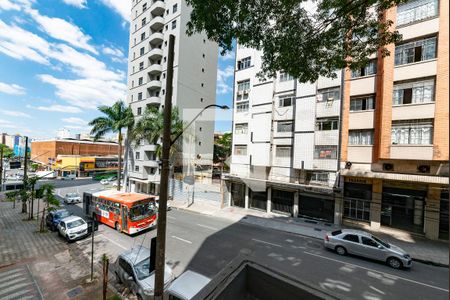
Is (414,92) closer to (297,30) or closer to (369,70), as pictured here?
(369,70)

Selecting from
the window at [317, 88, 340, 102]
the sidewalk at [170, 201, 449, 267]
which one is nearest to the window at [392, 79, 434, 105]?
the window at [317, 88, 340, 102]

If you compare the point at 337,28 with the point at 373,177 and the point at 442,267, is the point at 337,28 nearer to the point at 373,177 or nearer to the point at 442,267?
the point at 373,177

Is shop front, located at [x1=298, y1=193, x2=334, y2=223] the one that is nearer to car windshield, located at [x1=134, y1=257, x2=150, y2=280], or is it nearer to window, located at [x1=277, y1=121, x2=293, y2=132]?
window, located at [x1=277, y1=121, x2=293, y2=132]

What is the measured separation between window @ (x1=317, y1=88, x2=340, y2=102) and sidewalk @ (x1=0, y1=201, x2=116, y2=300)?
21.0m

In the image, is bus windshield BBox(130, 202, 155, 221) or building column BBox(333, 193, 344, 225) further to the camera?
building column BBox(333, 193, 344, 225)

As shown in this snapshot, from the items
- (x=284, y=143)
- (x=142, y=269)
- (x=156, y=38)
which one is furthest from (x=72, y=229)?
(x=156, y=38)

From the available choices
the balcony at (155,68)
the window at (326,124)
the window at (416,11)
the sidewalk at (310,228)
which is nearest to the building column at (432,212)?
the sidewalk at (310,228)

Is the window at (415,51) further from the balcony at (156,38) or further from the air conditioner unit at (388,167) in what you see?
the balcony at (156,38)

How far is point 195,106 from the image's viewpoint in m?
34.1

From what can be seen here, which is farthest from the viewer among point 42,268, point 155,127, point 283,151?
point 155,127

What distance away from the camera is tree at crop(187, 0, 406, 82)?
709 cm

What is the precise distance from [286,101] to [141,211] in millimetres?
17446

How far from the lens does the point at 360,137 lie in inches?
698

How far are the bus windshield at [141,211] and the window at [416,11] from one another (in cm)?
2410
